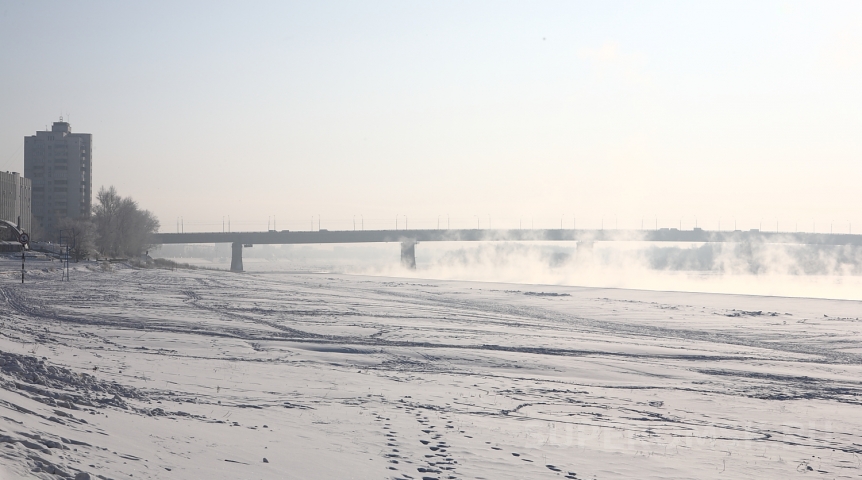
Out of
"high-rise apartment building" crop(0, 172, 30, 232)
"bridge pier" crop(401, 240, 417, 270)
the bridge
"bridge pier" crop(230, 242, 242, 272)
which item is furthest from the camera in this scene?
"high-rise apartment building" crop(0, 172, 30, 232)

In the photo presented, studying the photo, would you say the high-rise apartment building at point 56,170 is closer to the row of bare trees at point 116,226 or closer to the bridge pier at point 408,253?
the row of bare trees at point 116,226

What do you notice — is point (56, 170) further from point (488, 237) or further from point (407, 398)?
point (407, 398)

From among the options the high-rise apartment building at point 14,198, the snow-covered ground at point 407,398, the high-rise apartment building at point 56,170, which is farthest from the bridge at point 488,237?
the snow-covered ground at point 407,398

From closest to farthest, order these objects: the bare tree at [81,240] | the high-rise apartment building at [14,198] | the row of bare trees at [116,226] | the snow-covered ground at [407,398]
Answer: the snow-covered ground at [407,398] < the bare tree at [81,240] < the row of bare trees at [116,226] < the high-rise apartment building at [14,198]

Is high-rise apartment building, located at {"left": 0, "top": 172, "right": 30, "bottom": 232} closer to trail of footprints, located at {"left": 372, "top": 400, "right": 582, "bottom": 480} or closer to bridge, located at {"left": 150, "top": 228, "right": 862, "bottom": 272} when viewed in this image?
bridge, located at {"left": 150, "top": 228, "right": 862, "bottom": 272}

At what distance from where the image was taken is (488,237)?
14475cm

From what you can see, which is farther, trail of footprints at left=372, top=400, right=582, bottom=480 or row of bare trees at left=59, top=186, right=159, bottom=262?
row of bare trees at left=59, top=186, right=159, bottom=262

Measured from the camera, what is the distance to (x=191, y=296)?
127 ft

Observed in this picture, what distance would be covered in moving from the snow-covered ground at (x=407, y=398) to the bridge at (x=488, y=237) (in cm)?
10968

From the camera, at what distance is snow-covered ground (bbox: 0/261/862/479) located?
9.31 meters

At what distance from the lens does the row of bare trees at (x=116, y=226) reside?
104 metres

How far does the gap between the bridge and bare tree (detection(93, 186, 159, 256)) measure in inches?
657

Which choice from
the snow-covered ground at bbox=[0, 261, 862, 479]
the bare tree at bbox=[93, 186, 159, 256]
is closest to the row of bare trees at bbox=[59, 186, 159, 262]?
the bare tree at bbox=[93, 186, 159, 256]

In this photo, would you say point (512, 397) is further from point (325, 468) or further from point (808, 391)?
point (808, 391)
